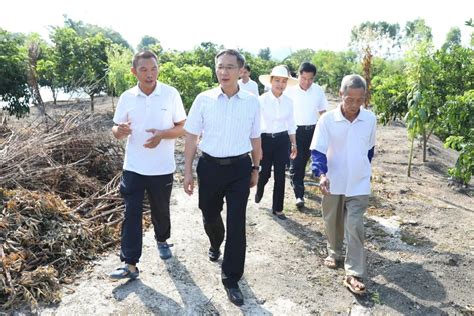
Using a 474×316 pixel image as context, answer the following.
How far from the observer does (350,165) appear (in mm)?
3719

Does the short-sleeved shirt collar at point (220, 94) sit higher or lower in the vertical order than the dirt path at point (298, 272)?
higher

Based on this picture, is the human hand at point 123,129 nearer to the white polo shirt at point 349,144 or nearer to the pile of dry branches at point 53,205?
the pile of dry branches at point 53,205

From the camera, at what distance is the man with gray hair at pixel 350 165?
3.65 meters

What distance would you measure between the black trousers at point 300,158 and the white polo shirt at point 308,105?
0.10 meters

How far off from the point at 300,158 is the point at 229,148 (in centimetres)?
254

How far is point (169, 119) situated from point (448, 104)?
2.42 meters

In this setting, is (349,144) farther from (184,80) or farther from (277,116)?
(184,80)

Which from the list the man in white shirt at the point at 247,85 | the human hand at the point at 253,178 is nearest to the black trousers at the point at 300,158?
the man in white shirt at the point at 247,85

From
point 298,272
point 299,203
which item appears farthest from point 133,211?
point 299,203

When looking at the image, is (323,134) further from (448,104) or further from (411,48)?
(411,48)

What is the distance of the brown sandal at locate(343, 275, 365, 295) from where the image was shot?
361cm

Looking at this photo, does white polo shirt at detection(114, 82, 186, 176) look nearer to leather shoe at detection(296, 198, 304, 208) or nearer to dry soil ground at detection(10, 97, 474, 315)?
dry soil ground at detection(10, 97, 474, 315)

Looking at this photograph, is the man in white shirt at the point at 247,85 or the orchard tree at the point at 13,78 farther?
the orchard tree at the point at 13,78

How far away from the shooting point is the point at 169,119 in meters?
3.75
